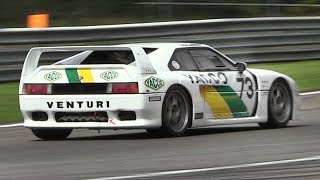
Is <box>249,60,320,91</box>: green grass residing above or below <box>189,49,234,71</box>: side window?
below

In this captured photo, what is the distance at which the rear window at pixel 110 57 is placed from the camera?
1162 cm

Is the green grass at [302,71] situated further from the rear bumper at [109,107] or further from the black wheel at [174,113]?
the rear bumper at [109,107]

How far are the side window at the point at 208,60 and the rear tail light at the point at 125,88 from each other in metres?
1.36

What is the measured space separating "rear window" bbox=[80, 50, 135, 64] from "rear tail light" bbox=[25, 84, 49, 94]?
72 centimetres

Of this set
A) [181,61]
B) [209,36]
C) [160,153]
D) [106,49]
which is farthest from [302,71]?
[160,153]

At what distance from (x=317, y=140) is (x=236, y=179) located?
10.6ft

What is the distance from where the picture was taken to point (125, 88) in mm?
11070

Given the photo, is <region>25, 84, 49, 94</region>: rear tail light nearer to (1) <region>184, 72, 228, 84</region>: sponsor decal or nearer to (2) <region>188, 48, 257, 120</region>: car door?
(1) <region>184, 72, 228, 84</region>: sponsor decal

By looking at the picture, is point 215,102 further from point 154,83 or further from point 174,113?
point 154,83

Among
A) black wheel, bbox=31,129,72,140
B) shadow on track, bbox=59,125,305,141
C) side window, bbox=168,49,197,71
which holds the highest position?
side window, bbox=168,49,197,71

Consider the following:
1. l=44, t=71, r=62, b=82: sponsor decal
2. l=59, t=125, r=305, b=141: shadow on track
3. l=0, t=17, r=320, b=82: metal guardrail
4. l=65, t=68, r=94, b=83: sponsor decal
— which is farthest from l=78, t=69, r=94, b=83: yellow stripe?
l=0, t=17, r=320, b=82: metal guardrail

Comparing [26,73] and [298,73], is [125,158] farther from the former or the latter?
[298,73]

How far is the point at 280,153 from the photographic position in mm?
9641

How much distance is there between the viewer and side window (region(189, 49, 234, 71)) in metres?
12.2
